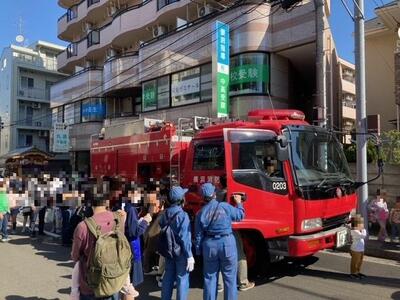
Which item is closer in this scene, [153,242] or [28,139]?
[153,242]

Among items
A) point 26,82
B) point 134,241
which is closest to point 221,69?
point 134,241

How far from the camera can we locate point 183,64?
20.5 metres

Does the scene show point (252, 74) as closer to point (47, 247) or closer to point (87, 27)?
point (47, 247)

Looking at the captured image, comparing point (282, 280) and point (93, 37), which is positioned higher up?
point (93, 37)

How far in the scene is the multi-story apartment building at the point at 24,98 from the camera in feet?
160

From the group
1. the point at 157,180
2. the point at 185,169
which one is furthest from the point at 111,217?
the point at 157,180

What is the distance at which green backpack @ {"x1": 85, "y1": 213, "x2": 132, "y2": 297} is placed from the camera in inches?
168

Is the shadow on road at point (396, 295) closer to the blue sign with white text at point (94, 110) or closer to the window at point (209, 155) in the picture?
the window at point (209, 155)

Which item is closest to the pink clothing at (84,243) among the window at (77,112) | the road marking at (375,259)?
the road marking at (375,259)

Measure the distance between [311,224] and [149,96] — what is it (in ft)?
56.8

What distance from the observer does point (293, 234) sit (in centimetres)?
685

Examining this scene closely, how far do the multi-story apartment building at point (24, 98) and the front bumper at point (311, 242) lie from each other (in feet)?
151

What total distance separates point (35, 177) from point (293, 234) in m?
8.71

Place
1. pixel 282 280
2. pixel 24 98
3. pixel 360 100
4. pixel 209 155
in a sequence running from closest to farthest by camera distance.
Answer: pixel 282 280 → pixel 209 155 → pixel 360 100 → pixel 24 98
